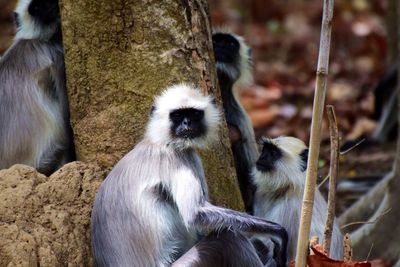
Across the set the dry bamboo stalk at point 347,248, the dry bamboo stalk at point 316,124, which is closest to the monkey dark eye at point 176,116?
the dry bamboo stalk at point 316,124

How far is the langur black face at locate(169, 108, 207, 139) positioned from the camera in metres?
4.85

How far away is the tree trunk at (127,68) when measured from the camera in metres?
5.21

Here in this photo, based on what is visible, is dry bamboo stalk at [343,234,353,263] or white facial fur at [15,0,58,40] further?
white facial fur at [15,0,58,40]

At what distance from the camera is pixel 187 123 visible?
4.88 m

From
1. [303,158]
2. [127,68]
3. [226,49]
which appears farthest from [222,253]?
[226,49]

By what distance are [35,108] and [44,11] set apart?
2.13ft

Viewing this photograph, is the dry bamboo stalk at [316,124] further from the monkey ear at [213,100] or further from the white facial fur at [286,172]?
the white facial fur at [286,172]

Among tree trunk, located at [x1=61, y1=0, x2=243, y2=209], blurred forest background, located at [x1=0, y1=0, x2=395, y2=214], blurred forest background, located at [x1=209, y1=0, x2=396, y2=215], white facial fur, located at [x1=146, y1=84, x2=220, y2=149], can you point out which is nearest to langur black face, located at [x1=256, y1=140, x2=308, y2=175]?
tree trunk, located at [x1=61, y1=0, x2=243, y2=209]

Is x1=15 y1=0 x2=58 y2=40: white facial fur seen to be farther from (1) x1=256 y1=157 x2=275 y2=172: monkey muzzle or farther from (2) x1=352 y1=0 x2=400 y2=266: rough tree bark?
(2) x1=352 y1=0 x2=400 y2=266: rough tree bark

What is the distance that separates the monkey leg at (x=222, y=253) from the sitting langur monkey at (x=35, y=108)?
5.17 feet

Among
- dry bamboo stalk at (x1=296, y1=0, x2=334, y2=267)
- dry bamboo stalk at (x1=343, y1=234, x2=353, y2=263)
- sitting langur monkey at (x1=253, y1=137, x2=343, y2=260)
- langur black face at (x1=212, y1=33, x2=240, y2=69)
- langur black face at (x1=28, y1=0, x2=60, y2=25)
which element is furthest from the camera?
langur black face at (x1=212, y1=33, x2=240, y2=69)

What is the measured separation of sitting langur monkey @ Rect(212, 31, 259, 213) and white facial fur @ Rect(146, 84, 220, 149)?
1.70 meters

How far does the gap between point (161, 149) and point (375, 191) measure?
2.98m

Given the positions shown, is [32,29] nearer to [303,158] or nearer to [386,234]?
[303,158]
